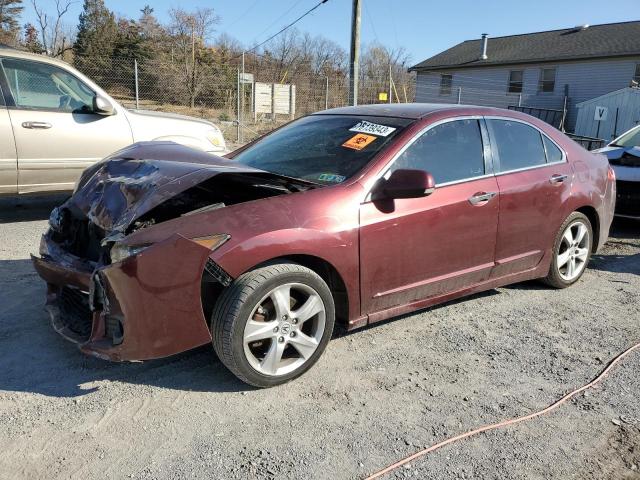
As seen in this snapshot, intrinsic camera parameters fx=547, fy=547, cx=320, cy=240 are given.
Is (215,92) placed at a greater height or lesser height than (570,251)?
greater

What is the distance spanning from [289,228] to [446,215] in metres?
1.22

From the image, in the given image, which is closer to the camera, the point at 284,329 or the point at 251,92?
the point at 284,329

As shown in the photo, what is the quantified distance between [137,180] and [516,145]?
2.90m

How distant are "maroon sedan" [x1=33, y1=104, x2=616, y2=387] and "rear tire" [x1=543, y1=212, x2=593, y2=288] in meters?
0.06

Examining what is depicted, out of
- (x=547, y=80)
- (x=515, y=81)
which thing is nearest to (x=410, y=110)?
(x=547, y=80)

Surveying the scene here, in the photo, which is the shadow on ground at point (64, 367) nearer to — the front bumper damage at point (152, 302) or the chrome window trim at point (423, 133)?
the front bumper damage at point (152, 302)

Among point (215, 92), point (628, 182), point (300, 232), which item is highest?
point (215, 92)

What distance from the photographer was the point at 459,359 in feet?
11.7

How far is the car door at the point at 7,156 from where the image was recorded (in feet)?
19.3

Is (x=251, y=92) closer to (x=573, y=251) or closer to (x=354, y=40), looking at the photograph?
(x=354, y=40)

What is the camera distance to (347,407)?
296cm

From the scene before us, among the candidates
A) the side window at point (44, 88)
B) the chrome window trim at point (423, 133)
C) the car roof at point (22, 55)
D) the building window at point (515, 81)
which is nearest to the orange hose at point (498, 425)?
the chrome window trim at point (423, 133)

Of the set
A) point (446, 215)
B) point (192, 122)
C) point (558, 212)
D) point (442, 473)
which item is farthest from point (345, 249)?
point (192, 122)

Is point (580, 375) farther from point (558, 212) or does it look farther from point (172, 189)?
point (172, 189)
